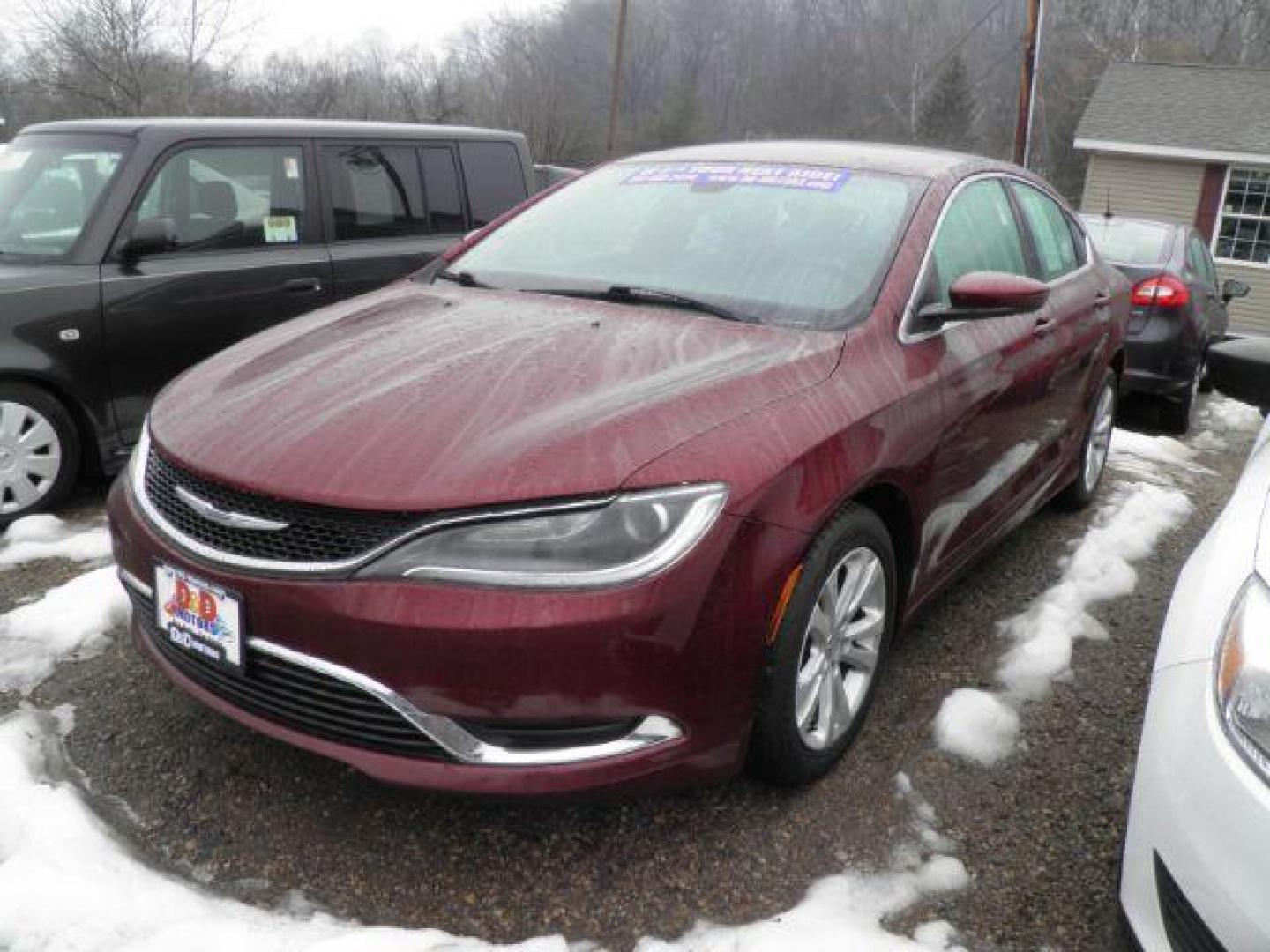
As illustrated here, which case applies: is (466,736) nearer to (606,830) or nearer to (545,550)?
(545,550)

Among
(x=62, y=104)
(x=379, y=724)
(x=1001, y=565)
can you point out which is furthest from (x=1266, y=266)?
(x=62, y=104)

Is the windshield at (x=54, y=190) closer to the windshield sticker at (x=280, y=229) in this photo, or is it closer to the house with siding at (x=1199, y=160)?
the windshield sticker at (x=280, y=229)

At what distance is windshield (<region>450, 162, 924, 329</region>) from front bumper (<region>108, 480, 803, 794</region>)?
950 mm

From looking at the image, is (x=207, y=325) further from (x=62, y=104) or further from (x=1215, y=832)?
(x=62, y=104)

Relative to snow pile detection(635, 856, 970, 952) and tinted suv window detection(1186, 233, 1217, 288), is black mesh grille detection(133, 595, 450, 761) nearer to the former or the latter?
snow pile detection(635, 856, 970, 952)

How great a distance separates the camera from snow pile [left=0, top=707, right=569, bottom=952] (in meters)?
2.01

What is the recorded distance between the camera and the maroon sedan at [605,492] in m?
Answer: 2.00

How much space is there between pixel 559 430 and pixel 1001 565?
260 centimetres

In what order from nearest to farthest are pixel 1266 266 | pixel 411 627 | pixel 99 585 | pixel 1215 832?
pixel 1215 832 → pixel 411 627 → pixel 99 585 → pixel 1266 266

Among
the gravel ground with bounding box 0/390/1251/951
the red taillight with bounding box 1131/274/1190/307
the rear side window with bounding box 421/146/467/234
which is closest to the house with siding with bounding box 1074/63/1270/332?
the red taillight with bounding box 1131/274/1190/307

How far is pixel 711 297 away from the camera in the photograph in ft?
9.61

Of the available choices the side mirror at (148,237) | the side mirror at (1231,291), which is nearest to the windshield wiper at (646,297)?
the side mirror at (148,237)

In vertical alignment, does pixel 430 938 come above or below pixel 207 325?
below

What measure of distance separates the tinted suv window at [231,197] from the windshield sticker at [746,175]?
2.26 metres
